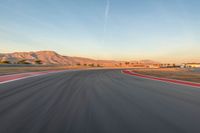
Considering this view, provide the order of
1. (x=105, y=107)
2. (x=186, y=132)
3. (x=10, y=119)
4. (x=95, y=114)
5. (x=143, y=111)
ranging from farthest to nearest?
1. (x=105, y=107)
2. (x=143, y=111)
3. (x=95, y=114)
4. (x=10, y=119)
5. (x=186, y=132)

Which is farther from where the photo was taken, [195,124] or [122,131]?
[195,124]

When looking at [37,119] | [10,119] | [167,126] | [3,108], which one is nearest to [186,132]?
[167,126]

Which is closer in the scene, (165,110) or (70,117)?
(70,117)

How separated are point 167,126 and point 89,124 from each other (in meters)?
1.72

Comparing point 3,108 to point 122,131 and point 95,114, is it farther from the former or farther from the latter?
point 122,131

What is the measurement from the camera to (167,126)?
3744 millimetres

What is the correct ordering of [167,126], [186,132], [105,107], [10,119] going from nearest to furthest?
[186,132], [167,126], [10,119], [105,107]

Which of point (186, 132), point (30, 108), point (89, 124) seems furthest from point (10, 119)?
point (186, 132)

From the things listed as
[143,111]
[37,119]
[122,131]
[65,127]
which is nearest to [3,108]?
[37,119]

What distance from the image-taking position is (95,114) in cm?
459

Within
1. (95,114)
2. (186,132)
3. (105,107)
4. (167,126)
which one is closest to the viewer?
(186,132)

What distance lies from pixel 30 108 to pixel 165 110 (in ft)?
13.4

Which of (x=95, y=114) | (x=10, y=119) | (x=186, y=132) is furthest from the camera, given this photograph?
(x=95, y=114)

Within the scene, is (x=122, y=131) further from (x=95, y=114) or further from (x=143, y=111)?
(x=143, y=111)
